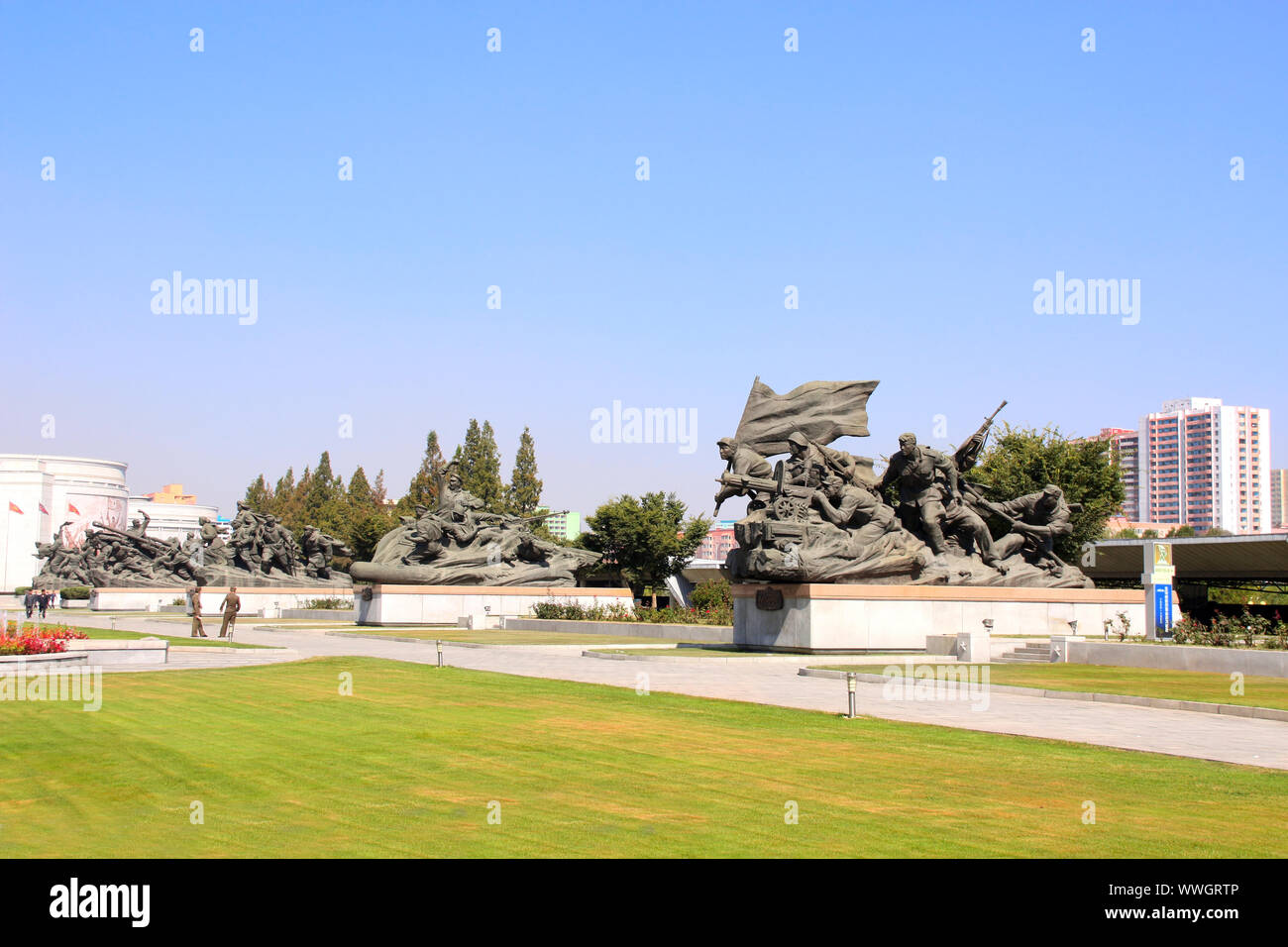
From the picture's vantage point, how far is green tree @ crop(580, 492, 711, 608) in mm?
59719

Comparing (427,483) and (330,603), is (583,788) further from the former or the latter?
(427,483)

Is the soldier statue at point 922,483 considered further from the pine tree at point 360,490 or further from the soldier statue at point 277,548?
the pine tree at point 360,490

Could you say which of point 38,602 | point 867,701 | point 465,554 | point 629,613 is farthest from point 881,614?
point 38,602

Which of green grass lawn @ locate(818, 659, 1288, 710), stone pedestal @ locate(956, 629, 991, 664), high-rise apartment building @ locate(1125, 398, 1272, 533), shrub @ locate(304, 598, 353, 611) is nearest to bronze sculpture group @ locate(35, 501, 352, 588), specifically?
shrub @ locate(304, 598, 353, 611)

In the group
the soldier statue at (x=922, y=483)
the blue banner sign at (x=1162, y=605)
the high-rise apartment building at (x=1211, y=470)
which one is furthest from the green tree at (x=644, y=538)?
the high-rise apartment building at (x=1211, y=470)

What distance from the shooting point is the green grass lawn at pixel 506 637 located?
103ft

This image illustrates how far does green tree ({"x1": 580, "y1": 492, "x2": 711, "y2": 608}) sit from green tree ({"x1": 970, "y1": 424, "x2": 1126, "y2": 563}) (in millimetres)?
14897

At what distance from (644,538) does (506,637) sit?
26.6 metres

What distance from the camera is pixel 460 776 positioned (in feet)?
31.2

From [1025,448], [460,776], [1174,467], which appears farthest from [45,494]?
[1174,467]

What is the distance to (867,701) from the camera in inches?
627

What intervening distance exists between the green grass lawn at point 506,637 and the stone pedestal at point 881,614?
5396 mm

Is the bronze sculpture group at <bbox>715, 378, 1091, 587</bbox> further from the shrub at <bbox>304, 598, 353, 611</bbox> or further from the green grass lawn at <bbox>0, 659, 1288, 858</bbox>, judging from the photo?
the shrub at <bbox>304, 598, 353, 611</bbox>
